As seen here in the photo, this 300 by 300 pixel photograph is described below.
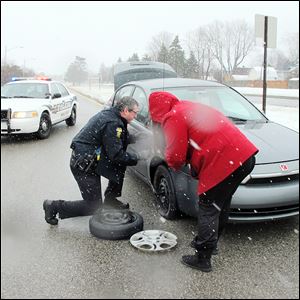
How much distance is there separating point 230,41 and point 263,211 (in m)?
1.59

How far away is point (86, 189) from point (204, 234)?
134 cm

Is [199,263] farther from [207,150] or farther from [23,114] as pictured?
[23,114]

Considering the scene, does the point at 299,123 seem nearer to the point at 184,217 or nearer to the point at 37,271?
the point at 184,217

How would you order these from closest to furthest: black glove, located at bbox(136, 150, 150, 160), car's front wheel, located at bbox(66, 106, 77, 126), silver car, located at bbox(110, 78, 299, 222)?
silver car, located at bbox(110, 78, 299, 222)
black glove, located at bbox(136, 150, 150, 160)
car's front wheel, located at bbox(66, 106, 77, 126)

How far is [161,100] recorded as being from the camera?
2.92 m

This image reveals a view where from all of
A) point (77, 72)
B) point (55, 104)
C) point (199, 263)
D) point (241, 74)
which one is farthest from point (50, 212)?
point (241, 74)

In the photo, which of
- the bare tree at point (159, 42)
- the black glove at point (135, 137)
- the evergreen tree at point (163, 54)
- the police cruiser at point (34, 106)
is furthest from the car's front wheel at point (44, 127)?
the evergreen tree at point (163, 54)

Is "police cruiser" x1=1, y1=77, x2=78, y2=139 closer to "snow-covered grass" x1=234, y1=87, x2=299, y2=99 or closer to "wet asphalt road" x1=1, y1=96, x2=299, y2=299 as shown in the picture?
"wet asphalt road" x1=1, y1=96, x2=299, y2=299

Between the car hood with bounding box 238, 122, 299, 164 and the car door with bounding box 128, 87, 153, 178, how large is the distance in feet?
3.11

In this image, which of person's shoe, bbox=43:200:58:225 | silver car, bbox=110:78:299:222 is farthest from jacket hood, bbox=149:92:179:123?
person's shoe, bbox=43:200:58:225

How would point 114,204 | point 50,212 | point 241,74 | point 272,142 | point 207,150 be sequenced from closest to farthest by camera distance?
point 207,150
point 272,142
point 50,212
point 114,204
point 241,74

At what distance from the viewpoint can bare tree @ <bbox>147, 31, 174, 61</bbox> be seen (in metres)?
3.69

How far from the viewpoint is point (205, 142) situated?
2.76m

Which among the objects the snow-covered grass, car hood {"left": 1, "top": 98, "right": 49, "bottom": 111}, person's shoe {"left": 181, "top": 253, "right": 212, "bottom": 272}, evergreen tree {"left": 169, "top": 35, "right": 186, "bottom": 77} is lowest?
person's shoe {"left": 181, "top": 253, "right": 212, "bottom": 272}
